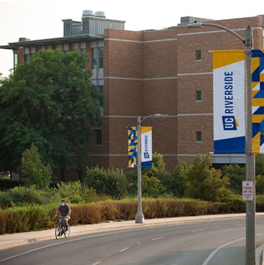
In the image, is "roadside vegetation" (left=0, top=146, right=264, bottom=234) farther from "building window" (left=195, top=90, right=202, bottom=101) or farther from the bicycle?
"building window" (left=195, top=90, right=202, bottom=101)

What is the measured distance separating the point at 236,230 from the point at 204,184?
16309mm

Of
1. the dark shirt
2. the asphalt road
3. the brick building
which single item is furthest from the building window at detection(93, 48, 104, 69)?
the dark shirt

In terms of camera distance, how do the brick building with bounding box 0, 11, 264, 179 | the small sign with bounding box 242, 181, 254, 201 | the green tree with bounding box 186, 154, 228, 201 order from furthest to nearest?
the brick building with bounding box 0, 11, 264, 179
the green tree with bounding box 186, 154, 228, 201
the small sign with bounding box 242, 181, 254, 201

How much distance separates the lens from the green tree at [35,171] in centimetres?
6097

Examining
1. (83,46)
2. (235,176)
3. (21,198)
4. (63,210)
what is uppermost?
(83,46)

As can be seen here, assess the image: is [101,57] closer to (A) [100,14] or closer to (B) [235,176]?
(A) [100,14]

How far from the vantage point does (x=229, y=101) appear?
65.8 feet

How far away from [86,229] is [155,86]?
41.2 meters

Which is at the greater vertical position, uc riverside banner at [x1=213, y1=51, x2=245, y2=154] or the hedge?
uc riverside banner at [x1=213, y1=51, x2=245, y2=154]

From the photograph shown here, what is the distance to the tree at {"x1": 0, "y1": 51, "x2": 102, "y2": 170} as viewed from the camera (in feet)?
239

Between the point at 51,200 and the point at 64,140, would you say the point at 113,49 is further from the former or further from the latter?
the point at 51,200

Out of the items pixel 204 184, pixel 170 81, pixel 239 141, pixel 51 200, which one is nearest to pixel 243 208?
pixel 204 184

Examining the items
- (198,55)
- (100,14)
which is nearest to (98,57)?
(100,14)

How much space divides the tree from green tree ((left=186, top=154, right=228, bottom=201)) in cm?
1804
